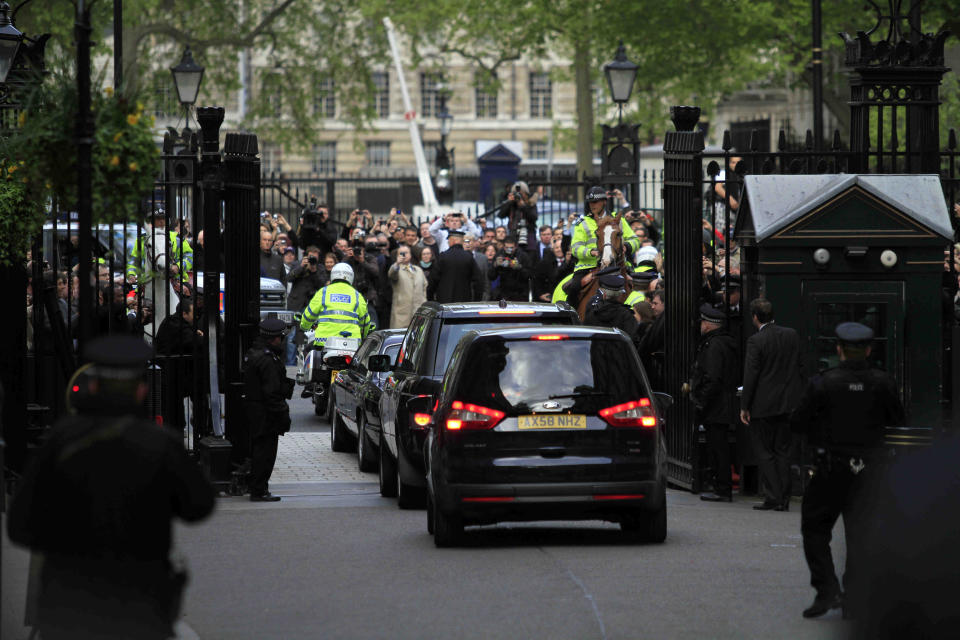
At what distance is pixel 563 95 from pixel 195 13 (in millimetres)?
33169

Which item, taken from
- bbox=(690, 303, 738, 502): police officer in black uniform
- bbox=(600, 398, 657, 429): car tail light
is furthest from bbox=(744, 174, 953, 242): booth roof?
bbox=(600, 398, 657, 429): car tail light

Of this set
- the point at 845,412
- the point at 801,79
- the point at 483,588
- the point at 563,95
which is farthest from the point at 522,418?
the point at 563,95

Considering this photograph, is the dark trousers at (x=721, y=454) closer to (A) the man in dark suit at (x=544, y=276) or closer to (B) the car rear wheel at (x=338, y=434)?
(B) the car rear wheel at (x=338, y=434)

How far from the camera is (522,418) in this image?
11102 mm

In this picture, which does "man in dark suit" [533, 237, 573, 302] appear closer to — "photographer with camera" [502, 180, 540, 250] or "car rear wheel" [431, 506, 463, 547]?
"photographer with camera" [502, 180, 540, 250]

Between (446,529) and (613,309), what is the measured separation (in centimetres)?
537

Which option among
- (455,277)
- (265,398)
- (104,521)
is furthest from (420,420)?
(455,277)

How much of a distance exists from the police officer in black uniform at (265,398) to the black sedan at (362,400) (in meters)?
1.23

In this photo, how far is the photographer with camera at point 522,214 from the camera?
25.5 meters

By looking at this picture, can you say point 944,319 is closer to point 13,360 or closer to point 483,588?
point 483,588

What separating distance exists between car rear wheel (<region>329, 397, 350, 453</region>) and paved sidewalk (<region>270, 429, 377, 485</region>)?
10cm

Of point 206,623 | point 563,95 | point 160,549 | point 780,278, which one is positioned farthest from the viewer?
point 563,95

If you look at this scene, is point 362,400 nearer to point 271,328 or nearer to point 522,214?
point 271,328

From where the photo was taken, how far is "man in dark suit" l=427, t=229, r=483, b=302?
22266 mm
